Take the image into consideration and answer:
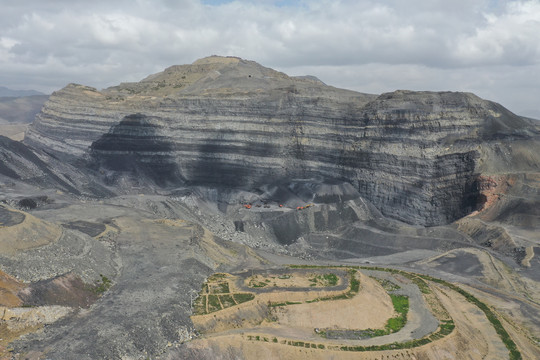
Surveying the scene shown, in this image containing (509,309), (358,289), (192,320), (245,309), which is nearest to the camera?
(192,320)

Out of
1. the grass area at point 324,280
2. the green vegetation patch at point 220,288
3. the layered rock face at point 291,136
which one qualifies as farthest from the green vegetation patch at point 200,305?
the layered rock face at point 291,136

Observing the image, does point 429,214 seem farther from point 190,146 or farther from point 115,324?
point 115,324

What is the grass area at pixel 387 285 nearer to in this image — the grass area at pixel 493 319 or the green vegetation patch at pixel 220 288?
the grass area at pixel 493 319

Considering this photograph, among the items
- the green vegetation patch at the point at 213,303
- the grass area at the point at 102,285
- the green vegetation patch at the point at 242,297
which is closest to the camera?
the green vegetation patch at the point at 213,303

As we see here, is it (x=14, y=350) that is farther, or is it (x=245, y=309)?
(x=245, y=309)

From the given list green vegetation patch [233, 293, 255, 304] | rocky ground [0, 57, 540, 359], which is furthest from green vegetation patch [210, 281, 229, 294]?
rocky ground [0, 57, 540, 359]

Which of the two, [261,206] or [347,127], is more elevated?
[347,127]

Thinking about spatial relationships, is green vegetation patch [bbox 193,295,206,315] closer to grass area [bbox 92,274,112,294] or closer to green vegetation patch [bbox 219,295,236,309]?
green vegetation patch [bbox 219,295,236,309]

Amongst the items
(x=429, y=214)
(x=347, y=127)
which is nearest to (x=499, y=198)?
(x=429, y=214)
